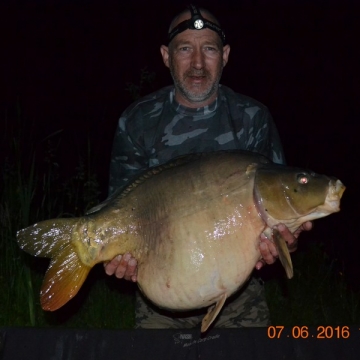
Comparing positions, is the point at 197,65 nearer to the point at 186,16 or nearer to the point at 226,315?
the point at 186,16

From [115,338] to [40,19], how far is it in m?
14.1

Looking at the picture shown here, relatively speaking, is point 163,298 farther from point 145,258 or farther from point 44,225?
point 44,225

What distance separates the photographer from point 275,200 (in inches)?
75.1

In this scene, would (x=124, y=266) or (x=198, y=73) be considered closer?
(x=124, y=266)

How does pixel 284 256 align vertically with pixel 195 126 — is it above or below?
below

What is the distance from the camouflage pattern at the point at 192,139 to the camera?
8.29 ft

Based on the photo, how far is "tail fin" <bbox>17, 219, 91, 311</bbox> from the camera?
1.96 metres

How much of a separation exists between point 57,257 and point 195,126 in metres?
0.87

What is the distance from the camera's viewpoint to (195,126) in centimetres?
257

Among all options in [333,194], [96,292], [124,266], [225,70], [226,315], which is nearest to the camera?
[333,194]

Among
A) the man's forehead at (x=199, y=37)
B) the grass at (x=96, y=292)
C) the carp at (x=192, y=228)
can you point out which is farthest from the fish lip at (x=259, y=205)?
the grass at (x=96, y=292)
